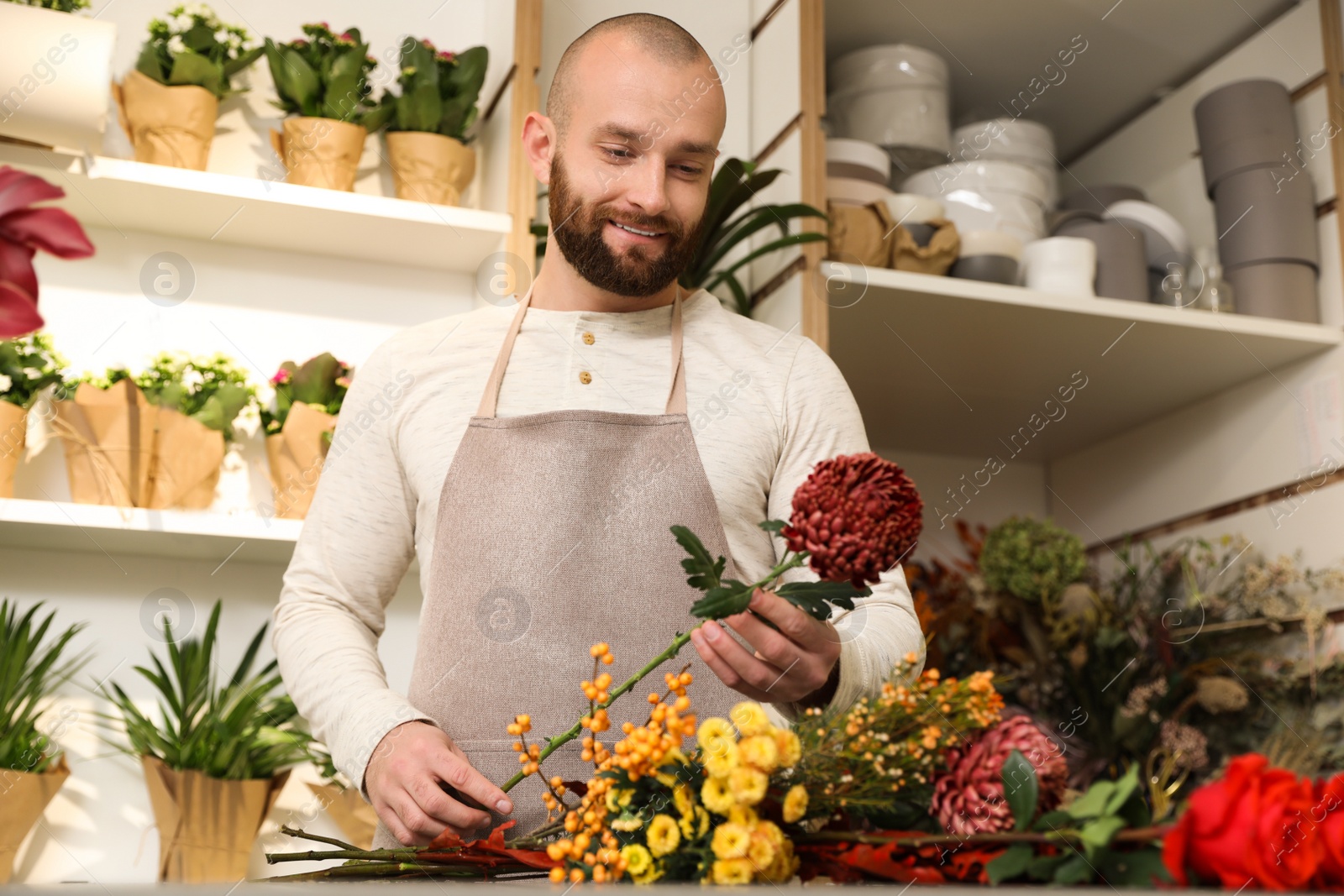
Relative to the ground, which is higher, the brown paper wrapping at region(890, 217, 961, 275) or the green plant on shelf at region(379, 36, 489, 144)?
the green plant on shelf at region(379, 36, 489, 144)

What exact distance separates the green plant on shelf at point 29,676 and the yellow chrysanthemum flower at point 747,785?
1.27 metres

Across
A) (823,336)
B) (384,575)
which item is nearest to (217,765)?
(384,575)

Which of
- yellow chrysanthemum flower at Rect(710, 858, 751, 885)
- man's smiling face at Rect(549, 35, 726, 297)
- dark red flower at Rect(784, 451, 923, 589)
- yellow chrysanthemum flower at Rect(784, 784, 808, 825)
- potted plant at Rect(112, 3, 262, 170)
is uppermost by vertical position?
potted plant at Rect(112, 3, 262, 170)

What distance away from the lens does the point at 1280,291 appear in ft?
6.20

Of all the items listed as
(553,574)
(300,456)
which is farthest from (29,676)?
(553,574)

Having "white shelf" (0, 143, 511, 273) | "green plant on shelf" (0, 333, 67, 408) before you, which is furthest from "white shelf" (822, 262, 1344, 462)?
"green plant on shelf" (0, 333, 67, 408)

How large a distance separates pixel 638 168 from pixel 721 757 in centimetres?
79

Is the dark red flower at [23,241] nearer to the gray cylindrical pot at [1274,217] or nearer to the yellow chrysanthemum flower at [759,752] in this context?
the yellow chrysanthemum flower at [759,752]

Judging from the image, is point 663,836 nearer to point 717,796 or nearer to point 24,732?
point 717,796

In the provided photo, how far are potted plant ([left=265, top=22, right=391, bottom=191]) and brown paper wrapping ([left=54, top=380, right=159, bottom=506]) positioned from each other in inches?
16.5

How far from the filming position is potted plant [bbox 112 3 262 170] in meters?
1.69

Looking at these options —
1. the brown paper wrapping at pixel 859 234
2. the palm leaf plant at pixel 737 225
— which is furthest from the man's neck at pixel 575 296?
the brown paper wrapping at pixel 859 234

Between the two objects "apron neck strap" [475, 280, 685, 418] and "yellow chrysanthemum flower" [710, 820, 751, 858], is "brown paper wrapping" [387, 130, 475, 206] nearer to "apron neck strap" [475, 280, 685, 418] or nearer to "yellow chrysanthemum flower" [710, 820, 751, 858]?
"apron neck strap" [475, 280, 685, 418]

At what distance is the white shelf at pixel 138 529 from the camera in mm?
1515
